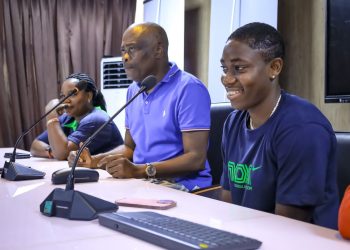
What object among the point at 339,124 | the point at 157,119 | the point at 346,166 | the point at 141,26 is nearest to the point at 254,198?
the point at 346,166

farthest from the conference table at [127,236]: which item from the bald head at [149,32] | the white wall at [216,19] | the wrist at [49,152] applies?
the white wall at [216,19]

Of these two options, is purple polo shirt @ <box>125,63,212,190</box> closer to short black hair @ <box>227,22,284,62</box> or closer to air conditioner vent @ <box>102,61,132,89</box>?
short black hair @ <box>227,22,284,62</box>

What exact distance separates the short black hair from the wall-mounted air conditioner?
2749 mm

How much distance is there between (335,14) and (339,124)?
59cm

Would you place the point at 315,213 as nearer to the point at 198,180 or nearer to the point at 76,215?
the point at 76,215

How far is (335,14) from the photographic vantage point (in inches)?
96.6

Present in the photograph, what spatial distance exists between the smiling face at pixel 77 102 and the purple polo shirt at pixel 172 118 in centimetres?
65

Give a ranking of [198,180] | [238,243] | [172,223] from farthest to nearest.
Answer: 1. [198,180]
2. [172,223]
3. [238,243]

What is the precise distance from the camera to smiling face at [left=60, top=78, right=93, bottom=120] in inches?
107

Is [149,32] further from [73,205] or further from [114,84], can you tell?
[114,84]

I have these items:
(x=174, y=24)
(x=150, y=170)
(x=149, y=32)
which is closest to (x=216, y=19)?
(x=174, y=24)

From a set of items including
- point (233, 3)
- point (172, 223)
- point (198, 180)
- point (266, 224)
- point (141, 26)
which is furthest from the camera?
point (233, 3)

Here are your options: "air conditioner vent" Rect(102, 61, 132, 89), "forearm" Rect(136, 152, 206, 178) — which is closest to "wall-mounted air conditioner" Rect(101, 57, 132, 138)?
"air conditioner vent" Rect(102, 61, 132, 89)

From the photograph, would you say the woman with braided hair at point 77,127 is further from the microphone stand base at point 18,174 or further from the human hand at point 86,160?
the microphone stand base at point 18,174
